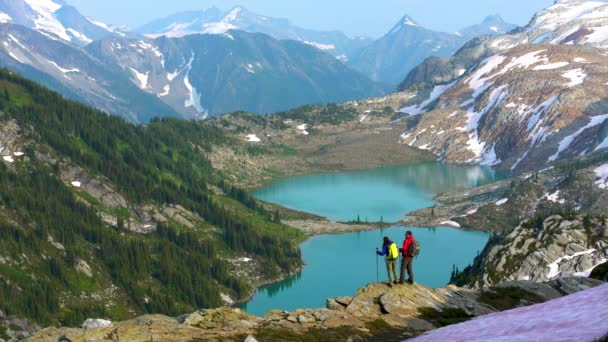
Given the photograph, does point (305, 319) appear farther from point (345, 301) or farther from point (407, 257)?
point (407, 257)

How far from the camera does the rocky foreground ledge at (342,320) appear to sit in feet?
132

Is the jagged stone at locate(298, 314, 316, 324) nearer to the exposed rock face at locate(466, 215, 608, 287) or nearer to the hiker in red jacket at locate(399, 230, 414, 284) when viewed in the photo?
the hiker in red jacket at locate(399, 230, 414, 284)

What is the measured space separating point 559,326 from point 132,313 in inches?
4541

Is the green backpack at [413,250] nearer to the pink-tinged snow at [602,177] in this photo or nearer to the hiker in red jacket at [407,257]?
the hiker in red jacket at [407,257]

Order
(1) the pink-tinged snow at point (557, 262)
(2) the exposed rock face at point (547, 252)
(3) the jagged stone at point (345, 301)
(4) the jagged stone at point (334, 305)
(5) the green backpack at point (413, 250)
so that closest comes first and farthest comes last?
1. (4) the jagged stone at point (334, 305)
2. (3) the jagged stone at point (345, 301)
3. (5) the green backpack at point (413, 250)
4. (1) the pink-tinged snow at point (557, 262)
5. (2) the exposed rock face at point (547, 252)

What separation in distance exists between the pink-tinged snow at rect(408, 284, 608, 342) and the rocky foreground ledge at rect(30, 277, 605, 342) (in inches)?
150

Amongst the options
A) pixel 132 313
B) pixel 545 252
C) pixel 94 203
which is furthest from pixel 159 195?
pixel 545 252

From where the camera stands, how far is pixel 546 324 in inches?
1373

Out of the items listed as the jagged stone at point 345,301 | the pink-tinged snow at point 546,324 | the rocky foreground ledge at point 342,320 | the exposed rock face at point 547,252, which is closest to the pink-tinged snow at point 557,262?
the exposed rock face at point 547,252

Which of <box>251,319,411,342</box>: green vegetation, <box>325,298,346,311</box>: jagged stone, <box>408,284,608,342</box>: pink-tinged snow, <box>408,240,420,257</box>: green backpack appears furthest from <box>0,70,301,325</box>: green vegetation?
<box>408,284,608,342</box>: pink-tinged snow

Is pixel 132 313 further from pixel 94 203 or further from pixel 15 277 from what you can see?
pixel 94 203

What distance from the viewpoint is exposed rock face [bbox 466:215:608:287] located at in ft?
312

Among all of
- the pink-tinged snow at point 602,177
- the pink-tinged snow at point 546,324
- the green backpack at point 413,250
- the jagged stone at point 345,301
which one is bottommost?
the pink-tinged snow at point 602,177

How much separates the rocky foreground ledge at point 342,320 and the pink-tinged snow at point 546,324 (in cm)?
380
